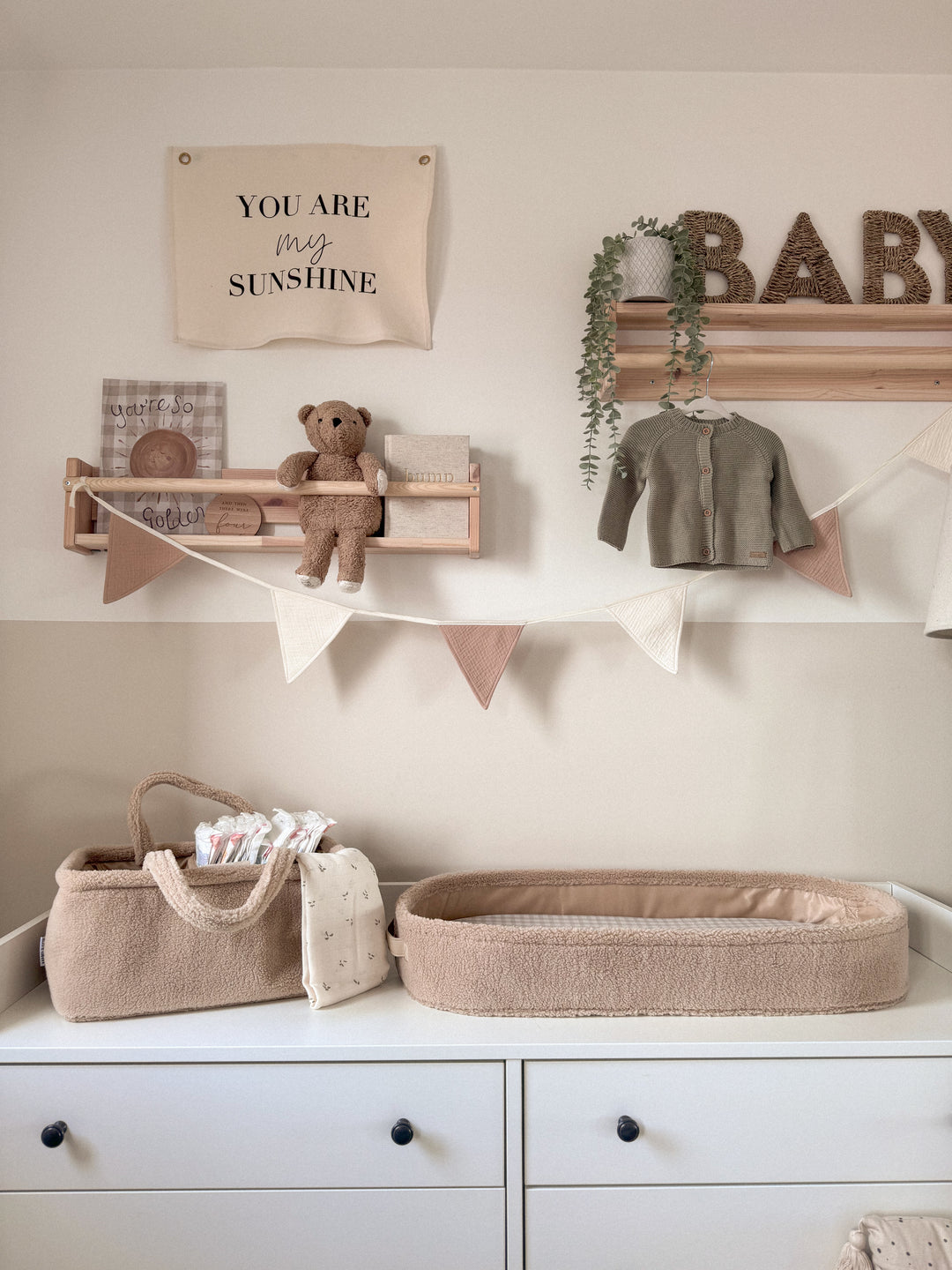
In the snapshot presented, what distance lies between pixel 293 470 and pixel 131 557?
1.24ft

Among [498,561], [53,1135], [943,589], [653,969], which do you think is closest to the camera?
[53,1135]

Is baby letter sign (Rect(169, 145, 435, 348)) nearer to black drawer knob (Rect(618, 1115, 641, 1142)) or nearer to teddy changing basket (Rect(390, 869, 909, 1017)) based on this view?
teddy changing basket (Rect(390, 869, 909, 1017))

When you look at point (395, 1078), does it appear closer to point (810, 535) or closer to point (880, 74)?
point (810, 535)

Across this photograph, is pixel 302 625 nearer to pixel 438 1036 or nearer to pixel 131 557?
pixel 131 557

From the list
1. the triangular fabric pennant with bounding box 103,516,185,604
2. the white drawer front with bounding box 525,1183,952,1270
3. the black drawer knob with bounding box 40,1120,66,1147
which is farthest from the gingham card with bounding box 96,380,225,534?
the white drawer front with bounding box 525,1183,952,1270

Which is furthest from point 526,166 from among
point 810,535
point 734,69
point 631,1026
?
point 631,1026

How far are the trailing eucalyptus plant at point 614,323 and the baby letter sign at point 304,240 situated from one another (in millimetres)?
384

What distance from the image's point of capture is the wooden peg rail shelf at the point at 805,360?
1871 mm

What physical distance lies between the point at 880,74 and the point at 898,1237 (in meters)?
2.30

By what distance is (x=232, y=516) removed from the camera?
189 cm

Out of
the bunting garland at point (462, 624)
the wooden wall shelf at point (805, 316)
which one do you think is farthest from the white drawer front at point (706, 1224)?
the wooden wall shelf at point (805, 316)

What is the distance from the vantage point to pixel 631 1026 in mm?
1413

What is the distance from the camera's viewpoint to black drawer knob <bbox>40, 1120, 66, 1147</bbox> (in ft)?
4.35

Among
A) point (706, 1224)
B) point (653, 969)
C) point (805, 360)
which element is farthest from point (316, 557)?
point (706, 1224)
